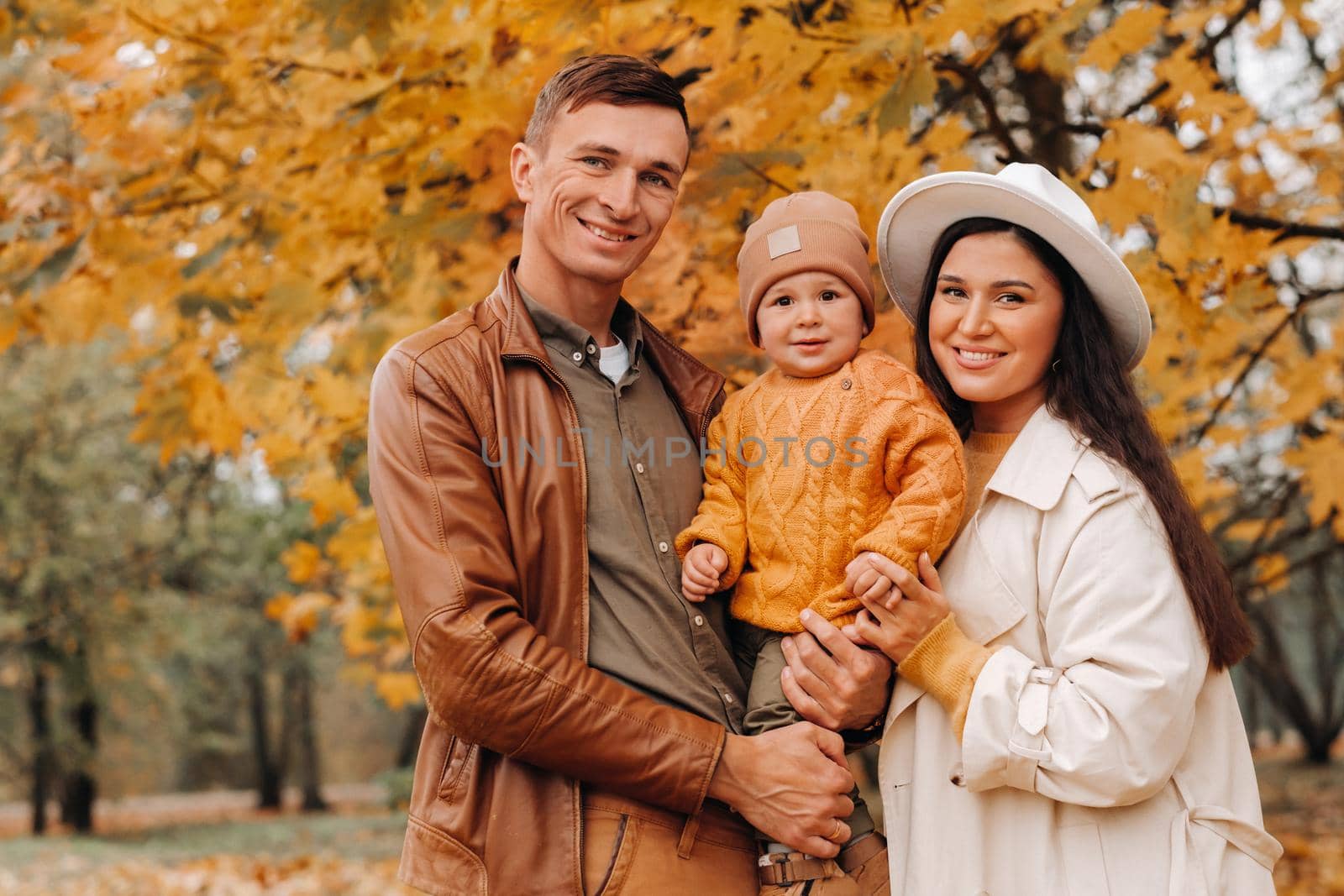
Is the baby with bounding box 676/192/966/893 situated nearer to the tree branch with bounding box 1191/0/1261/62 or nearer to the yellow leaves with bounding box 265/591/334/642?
the tree branch with bounding box 1191/0/1261/62

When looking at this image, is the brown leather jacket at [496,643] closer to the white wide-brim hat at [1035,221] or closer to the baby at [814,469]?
the baby at [814,469]

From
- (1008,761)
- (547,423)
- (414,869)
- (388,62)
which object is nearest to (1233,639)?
(1008,761)

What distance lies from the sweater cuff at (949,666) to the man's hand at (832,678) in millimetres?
68

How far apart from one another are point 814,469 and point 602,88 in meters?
0.88

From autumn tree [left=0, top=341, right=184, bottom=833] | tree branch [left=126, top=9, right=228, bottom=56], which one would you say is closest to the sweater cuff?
tree branch [left=126, top=9, right=228, bottom=56]

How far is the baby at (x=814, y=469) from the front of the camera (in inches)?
88.6

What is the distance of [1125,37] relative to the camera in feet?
11.9

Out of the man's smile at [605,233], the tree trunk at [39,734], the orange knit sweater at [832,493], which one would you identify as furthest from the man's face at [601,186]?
the tree trunk at [39,734]

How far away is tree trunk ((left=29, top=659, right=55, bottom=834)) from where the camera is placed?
585 inches

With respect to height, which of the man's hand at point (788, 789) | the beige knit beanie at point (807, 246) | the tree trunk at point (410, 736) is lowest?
the tree trunk at point (410, 736)

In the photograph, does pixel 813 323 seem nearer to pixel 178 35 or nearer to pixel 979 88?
pixel 979 88

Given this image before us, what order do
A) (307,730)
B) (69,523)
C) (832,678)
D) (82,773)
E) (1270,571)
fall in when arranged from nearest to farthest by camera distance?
(832,678) < (1270,571) < (69,523) < (82,773) < (307,730)

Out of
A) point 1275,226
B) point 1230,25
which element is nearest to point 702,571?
point 1275,226

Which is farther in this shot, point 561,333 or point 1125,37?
point 1125,37
